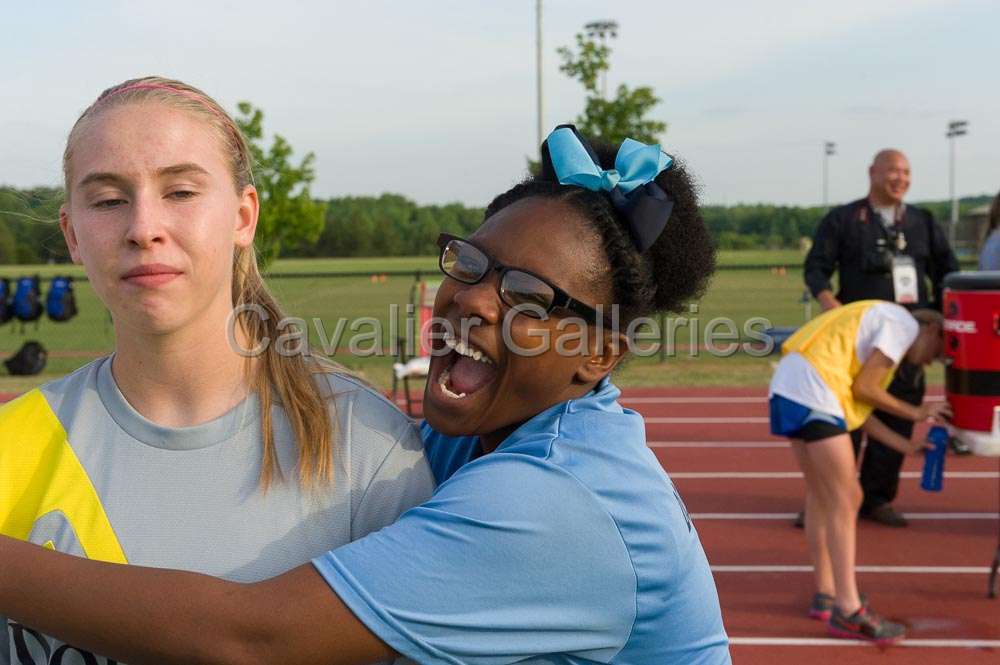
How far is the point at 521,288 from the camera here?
5.89ft

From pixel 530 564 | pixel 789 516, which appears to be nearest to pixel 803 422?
pixel 789 516

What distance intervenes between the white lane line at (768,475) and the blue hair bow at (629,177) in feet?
22.4

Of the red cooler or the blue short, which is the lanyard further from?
the blue short

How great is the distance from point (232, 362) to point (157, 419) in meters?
0.16

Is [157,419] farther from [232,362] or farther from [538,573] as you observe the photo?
[538,573]

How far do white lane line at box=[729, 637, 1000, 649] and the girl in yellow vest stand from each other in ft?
0.20

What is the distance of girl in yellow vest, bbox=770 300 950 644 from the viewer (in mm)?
5035

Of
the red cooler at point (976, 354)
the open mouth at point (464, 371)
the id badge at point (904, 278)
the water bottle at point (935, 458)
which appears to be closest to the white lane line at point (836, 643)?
the water bottle at point (935, 458)

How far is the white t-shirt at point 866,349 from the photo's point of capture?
5.09 metres

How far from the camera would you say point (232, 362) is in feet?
5.96

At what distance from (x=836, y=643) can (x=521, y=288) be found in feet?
13.0

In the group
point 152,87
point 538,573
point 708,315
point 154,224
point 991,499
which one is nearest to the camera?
point 538,573

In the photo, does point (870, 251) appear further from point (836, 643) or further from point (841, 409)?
point (836, 643)

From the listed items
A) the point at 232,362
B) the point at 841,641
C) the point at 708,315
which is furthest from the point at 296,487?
the point at 708,315
